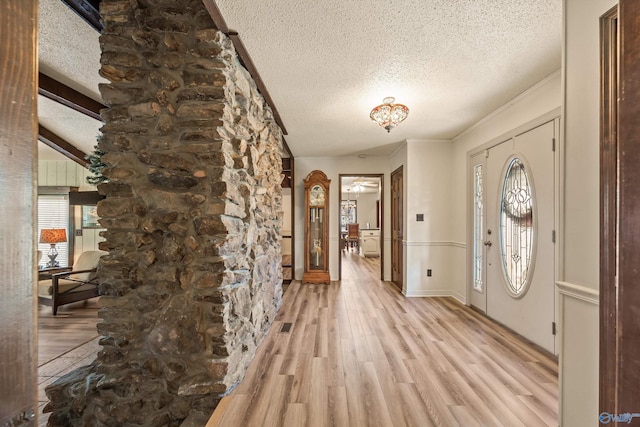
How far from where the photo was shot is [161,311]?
5.41ft

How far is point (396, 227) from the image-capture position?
483 cm

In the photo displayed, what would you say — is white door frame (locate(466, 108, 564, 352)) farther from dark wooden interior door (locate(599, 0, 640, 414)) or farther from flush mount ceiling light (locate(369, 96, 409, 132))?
dark wooden interior door (locate(599, 0, 640, 414))

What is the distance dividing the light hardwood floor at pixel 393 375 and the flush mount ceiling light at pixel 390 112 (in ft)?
7.31

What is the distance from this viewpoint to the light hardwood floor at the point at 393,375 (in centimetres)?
157

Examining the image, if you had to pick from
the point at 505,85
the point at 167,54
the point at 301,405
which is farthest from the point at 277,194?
the point at 505,85

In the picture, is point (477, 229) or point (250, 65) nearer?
point (250, 65)

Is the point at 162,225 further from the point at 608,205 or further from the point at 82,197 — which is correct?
the point at 82,197

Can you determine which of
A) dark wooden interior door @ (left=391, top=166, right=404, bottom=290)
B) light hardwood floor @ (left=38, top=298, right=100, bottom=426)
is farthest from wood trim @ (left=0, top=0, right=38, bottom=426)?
dark wooden interior door @ (left=391, top=166, right=404, bottom=290)

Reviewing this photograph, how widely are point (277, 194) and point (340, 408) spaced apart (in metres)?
2.25

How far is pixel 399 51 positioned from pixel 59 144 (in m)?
6.06

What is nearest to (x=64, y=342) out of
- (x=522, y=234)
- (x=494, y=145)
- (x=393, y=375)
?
(x=393, y=375)

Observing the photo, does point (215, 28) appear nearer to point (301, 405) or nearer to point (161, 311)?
point (161, 311)

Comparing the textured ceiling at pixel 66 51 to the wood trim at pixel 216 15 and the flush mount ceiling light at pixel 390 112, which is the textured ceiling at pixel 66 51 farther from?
the flush mount ceiling light at pixel 390 112

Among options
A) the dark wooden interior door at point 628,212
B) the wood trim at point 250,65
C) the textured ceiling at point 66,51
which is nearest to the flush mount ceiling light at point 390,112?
the wood trim at point 250,65
